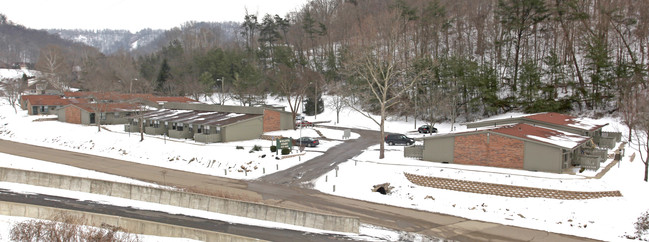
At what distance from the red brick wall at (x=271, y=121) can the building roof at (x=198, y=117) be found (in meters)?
1.16

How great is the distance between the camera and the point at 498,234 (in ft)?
70.4

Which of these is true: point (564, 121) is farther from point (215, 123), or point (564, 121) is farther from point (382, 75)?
point (215, 123)

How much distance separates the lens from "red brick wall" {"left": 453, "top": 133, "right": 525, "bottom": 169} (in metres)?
29.7

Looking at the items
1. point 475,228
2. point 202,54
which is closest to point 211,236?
point 475,228

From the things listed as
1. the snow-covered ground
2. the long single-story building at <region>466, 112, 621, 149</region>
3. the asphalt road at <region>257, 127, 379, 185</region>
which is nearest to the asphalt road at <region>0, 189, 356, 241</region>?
the snow-covered ground

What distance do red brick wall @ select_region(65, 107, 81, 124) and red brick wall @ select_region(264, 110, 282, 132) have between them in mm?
31950

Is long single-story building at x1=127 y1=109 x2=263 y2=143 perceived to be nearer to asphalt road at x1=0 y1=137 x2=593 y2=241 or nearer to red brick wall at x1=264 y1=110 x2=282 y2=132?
red brick wall at x1=264 y1=110 x2=282 y2=132

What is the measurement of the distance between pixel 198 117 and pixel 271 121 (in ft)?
31.0

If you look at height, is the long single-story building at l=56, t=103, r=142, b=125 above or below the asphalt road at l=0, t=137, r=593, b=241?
above

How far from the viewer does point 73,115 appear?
61844 millimetres

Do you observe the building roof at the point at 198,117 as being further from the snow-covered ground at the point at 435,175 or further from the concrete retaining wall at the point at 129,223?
the concrete retaining wall at the point at 129,223

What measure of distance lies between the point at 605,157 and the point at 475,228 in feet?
56.2

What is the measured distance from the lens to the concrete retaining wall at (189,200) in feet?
70.7

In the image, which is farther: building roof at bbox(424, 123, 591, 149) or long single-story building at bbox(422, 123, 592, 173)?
building roof at bbox(424, 123, 591, 149)
